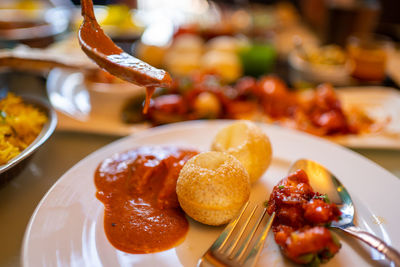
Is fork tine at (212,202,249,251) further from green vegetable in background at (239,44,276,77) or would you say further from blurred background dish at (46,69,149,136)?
green vegetable in background at (239,44,276,77)

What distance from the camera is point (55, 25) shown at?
3.35m

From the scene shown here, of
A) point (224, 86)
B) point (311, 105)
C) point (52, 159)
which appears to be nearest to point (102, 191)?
point (52, 159)

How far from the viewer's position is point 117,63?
1221mm

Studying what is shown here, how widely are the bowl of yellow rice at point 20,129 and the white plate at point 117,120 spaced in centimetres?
40

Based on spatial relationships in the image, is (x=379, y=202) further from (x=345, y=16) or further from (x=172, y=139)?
(x=345, y=16)

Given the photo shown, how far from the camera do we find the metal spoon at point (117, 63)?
121cm

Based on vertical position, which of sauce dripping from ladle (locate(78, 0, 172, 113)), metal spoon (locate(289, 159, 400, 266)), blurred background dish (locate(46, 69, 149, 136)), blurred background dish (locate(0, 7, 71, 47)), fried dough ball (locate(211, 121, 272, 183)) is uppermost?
sauce dripping from ladle (locate(78, 0, 172, 113))

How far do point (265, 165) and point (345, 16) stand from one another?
134 inches

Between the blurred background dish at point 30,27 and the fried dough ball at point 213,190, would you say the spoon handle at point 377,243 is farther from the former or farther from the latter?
the blurred background dish at point 30,27

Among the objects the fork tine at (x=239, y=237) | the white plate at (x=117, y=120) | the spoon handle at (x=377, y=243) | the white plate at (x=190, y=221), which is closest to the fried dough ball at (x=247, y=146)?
the white plate at (x=190, y=221)

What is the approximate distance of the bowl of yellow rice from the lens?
137 centimetres

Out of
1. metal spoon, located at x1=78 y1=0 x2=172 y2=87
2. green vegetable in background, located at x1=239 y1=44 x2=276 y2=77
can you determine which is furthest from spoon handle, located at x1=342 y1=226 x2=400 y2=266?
green vegetable in background, located at x1=239 y1=44 x2=276 y2=77

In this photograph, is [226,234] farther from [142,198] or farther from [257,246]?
[142,198]

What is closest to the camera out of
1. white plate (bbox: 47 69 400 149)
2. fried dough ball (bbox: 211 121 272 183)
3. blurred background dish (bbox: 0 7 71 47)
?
fried dough ball (bbox: 211 121 272 183)
